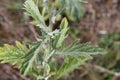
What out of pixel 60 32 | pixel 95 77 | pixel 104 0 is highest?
pixel 60 32

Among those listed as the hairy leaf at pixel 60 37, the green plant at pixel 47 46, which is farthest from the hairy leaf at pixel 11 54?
the hairy leaf at pixel 60 37

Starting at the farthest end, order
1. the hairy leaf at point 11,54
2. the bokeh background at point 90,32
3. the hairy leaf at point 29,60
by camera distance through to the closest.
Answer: the bokeh background at point 90,32 < the hairy leaf at point 11,54 < the hairy leaf at point 29,60

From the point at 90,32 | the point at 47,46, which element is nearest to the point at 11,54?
the point at 47,46

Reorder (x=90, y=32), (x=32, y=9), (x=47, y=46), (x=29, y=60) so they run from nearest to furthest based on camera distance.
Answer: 1. (x=29, y=60)
2. (x=32, y=9)
3. (x=47, y=46)
4. (x=90, y=32)

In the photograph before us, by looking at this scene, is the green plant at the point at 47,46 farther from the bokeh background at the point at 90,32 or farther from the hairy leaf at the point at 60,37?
the bokeh background at the point at 90,32

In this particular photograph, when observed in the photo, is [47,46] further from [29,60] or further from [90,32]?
[90,32]

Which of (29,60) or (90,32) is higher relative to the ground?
(29,60)

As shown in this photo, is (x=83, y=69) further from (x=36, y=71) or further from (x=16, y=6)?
(x=36, y=71)

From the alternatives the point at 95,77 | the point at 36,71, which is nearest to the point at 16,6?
the point at 95,77

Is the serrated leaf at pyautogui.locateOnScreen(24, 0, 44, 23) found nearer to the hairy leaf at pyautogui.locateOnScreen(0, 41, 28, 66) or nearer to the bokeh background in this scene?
the hairy leaf at pyautogui.locateOnScreen(0, 41, 28, 66)

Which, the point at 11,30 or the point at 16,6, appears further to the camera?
the point at 16,6

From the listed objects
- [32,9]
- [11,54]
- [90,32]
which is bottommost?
[90,32]
